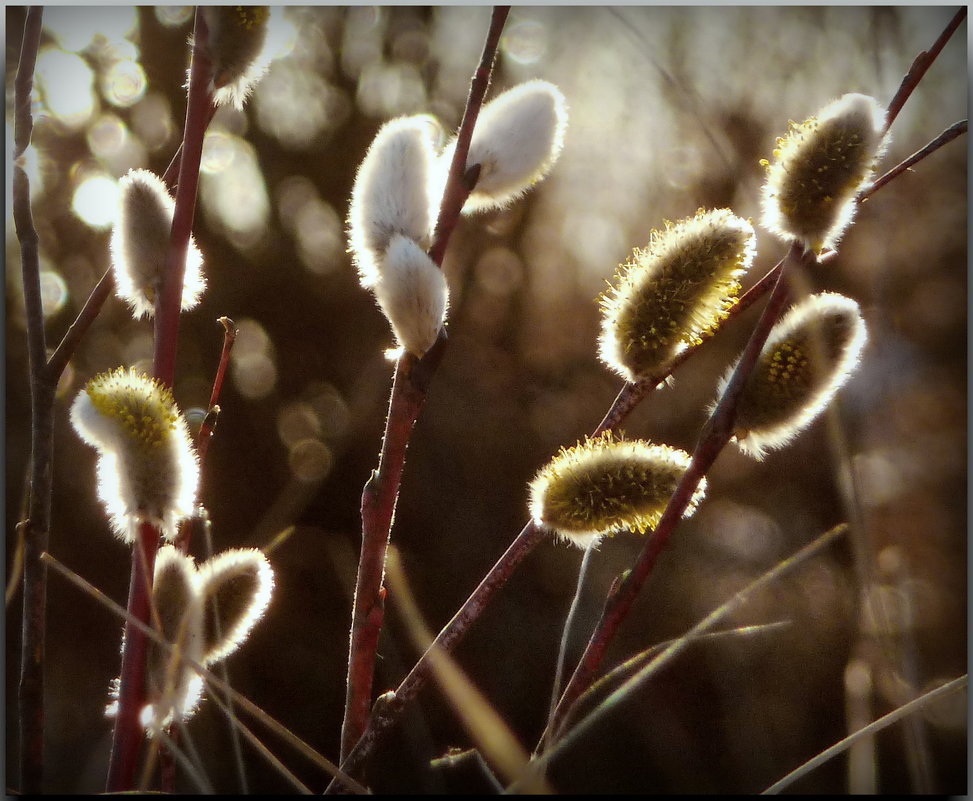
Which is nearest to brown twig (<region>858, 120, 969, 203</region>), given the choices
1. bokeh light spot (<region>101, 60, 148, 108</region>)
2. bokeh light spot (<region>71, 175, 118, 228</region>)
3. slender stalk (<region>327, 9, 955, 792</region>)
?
slender stalk (<region>327, 9, 955, 792</region>)

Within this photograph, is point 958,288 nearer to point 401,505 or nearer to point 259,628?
point 401,505

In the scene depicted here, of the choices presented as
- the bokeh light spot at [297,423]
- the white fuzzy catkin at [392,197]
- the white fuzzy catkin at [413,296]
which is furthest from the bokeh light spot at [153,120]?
the white fuzzy catkin at [413,296]

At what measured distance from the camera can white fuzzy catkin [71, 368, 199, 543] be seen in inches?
18.2

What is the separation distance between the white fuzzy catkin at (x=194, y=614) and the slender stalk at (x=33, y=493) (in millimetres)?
70

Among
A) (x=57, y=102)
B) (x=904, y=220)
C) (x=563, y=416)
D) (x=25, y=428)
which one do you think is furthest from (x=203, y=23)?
(x=563, y=416)

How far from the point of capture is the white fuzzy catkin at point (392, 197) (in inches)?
19.5

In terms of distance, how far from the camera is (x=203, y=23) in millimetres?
526

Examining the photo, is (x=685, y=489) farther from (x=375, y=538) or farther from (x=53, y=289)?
(x=53, y=289)

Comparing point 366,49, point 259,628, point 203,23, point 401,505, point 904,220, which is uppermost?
point 366,49

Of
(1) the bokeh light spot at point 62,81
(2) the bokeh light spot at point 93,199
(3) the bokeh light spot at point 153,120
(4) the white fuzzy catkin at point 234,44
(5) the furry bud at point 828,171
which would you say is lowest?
(5) the furry bud at point 828,171

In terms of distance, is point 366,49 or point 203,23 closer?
point 203,23

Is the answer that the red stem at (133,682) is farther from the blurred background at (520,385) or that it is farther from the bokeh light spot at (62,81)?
the bokeh light spot at (62,81)

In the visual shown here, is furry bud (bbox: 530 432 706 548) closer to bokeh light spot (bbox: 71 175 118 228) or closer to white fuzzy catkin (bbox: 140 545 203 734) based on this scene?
white fuzzy catkin (bbox: 140 545 203 734)

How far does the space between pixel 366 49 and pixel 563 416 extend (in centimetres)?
96
